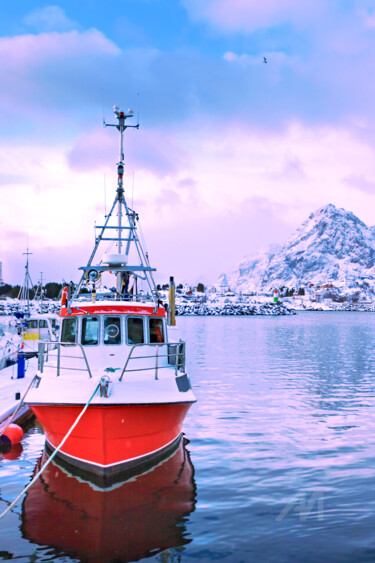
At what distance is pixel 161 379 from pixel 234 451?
381 centimetres

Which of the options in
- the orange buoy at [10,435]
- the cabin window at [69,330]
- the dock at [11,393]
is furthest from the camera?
the dock at [11,393]

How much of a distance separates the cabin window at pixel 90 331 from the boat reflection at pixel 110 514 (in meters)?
3.35

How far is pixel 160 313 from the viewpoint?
14750 mm

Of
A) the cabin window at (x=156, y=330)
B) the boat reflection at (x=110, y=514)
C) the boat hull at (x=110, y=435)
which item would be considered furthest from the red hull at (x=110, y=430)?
the cabin window at (x=156, y=330)

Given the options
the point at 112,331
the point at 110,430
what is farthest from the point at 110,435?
the point at 112,331

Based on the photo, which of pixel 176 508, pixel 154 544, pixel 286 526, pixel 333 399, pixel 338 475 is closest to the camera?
pixel 154 544

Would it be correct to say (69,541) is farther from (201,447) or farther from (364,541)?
(201,447)

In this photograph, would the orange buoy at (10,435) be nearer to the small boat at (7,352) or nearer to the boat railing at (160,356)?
the boat railing at (160,356)

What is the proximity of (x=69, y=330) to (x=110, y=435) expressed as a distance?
418 centimetres

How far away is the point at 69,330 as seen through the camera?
14.4 m

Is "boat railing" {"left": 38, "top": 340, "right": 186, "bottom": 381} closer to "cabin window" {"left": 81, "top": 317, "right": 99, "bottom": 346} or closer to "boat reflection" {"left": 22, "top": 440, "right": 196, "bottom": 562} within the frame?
"cabin window" {"left": 81, "top": 317, "right": 99, "bottom": 346}

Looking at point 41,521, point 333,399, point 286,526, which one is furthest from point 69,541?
point 333,399

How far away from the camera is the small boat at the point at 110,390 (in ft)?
37.2

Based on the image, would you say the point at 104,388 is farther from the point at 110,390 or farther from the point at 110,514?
the point at 110,514
